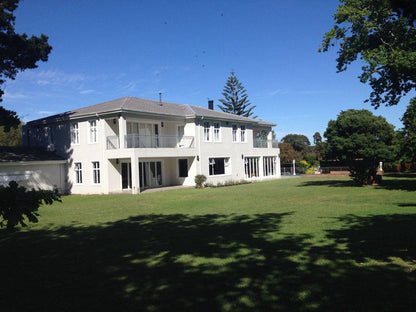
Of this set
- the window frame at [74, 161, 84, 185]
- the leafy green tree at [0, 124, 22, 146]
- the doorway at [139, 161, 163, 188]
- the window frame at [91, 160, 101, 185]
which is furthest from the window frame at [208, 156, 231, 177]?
the leafy green tree at [0, 124, 22, 146]

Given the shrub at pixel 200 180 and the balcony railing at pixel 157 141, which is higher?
the balcony railing at pixel 157 141

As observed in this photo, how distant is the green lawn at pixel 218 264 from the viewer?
4.80 m

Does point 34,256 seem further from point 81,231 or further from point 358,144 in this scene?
point 358,144

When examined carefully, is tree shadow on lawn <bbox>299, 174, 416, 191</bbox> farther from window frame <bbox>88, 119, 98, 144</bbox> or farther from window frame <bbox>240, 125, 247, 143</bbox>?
window frame <bbox>88, 119, 98, 144</bbox>

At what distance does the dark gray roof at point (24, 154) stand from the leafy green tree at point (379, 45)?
21032 millimetres

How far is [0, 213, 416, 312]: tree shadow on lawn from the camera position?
15.6 ft

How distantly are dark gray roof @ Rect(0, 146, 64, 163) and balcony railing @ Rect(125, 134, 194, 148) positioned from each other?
22.6 feet

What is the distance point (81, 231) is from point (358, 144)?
3716 cm

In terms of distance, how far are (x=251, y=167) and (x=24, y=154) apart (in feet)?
70.3

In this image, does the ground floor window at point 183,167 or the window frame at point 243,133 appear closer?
the ground floor window at point 183,167

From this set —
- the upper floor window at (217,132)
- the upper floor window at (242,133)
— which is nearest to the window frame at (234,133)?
the upper floor window at (242,133)

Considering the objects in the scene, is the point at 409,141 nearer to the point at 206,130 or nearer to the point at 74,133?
the point at 206,130

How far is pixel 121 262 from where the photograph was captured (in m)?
6.91

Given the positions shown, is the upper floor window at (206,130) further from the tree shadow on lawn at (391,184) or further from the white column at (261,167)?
the white column at (261,167)
